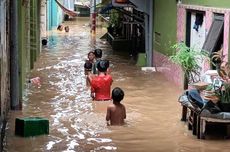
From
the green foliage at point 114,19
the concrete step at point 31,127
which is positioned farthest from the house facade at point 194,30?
the green foliage at point 114,19

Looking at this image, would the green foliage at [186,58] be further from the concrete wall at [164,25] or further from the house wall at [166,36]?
the concrete wall at [164,25]

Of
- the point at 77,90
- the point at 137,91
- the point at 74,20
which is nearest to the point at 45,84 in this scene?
the point at 77,90

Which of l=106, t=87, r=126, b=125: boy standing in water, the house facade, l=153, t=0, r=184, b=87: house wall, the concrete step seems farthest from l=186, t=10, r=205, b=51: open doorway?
the concrete step

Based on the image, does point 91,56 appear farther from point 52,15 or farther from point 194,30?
point 52,15

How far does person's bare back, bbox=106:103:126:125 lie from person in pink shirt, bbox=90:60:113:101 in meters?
2.05

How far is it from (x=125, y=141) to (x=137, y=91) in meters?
5.09

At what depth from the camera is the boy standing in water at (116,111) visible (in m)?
9.72

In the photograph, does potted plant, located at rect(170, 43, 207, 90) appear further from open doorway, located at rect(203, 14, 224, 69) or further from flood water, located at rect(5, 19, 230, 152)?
flood water, located at rect(5, 19, 230, 152)

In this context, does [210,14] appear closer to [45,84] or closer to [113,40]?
[45,84]

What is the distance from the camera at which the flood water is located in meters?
8.67

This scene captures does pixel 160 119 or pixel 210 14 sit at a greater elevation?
pixel 210 14

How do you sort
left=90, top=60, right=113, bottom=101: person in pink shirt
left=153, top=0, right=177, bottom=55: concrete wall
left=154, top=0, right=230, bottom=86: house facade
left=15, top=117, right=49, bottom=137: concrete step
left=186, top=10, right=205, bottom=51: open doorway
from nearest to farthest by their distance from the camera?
left=15, top=117, right=49, bottom=137: concrete step
left=154, top=0, right=230, bottom=86: house facade
left=90, top=60, right=113, bottom=101: person in pink shirt
left=186, top=10, right=205, bottom=51: open doorway
left=153, top=0, right=177, bottom=55: concrete wall

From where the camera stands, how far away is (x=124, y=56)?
22250mm

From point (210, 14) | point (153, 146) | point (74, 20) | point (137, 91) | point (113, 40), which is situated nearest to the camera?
point (153, 146)
